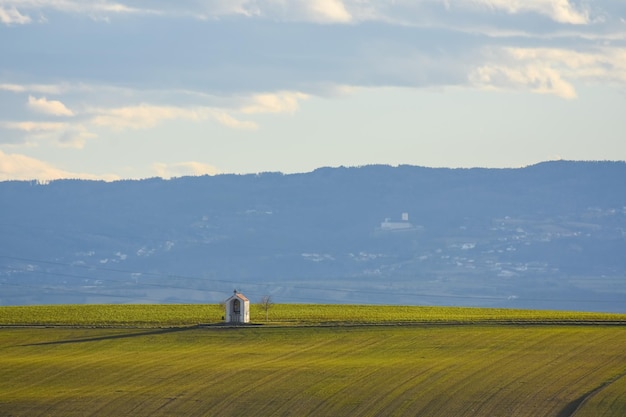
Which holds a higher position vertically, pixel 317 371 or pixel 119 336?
pixel 119 336

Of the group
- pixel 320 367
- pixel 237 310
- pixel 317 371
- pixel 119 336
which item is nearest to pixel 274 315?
pixel 237 310

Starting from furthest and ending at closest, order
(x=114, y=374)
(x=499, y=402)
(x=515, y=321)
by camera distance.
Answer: (x=515, y=321)
(x=114, y=374)
(x=499, y=402)

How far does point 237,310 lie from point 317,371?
Answer: 1128 inches

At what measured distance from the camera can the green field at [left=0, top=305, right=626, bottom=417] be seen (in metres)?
84.9

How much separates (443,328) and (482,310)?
28.0 meters

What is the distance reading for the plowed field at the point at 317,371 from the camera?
278ft

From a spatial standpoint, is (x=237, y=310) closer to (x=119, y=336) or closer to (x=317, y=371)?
(x=119, y=336)

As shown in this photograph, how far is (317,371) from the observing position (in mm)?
95875

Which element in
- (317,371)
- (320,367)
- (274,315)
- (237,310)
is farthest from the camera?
(274,315)

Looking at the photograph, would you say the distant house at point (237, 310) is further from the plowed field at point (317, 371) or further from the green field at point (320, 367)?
the plowed field at point (317, 371)

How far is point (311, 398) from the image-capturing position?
86.8m

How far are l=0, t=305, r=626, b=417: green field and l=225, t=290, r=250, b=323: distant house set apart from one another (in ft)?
10.6

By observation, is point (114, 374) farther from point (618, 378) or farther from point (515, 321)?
point (515, 321)

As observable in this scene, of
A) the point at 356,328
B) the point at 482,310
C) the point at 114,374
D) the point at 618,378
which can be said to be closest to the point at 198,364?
the point at 114,374
